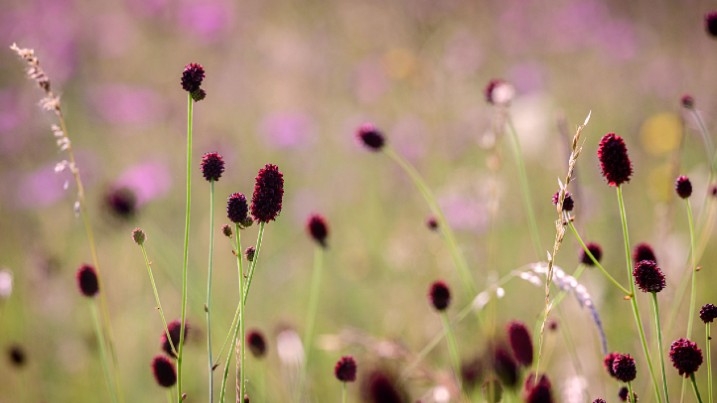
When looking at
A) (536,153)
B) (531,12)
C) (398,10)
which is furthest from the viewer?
(531,12)

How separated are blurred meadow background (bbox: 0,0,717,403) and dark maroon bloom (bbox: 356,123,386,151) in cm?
22

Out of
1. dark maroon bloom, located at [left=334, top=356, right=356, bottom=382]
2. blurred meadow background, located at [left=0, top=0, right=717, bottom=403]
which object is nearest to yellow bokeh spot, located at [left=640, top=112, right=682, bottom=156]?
blurred meadow background, located at [left=0, top=0, right=717, bottom=403]

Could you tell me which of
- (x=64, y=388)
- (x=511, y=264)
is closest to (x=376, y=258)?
(x=511, y=264)

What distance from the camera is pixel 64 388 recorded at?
2.16 metres

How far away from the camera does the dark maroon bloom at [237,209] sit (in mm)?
878

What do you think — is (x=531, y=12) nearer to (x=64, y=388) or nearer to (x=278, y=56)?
(x=278, y=56)

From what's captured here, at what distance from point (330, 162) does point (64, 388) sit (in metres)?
2.10

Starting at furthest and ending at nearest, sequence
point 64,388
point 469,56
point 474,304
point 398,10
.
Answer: point 398,10
point 469,56
point 64,388
point 474,304

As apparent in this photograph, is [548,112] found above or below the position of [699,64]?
below

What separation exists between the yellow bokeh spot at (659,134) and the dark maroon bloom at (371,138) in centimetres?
224

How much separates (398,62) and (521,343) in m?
2.99

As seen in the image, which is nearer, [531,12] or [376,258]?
[376,258]

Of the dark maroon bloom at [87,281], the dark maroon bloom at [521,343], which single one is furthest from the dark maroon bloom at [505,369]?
the dark maroon bloom at [87,281]

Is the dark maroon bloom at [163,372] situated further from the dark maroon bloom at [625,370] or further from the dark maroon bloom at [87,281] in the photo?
the dark maroon bloom at [625,370]
